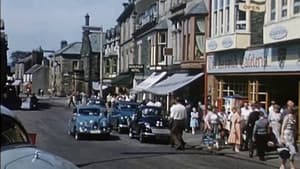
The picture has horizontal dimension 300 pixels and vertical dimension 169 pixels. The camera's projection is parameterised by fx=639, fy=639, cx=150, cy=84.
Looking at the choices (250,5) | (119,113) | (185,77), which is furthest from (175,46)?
(250,5)

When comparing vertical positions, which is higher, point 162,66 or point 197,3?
point 197,3

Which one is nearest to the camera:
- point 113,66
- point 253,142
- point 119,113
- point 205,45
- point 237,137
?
point 253,142

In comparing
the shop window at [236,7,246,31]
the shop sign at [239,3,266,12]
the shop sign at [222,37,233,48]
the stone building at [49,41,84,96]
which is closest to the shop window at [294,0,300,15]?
the shop sign at [239,3,266,12]

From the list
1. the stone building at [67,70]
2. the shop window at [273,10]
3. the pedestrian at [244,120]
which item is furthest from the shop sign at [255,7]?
the stone building at [67,70]

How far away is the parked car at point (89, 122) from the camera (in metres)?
27.9

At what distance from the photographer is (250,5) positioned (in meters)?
26.6

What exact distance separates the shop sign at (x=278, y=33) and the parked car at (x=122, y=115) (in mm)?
9797

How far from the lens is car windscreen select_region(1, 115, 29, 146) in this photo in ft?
18.9

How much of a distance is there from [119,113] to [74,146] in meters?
9.30

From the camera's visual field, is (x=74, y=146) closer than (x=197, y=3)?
Yes

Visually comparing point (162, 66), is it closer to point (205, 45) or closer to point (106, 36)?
point (205, 45)

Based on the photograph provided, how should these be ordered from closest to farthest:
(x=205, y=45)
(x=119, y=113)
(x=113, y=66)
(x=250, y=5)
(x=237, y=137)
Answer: (x=237, y=137) → (x=250, y=5) → (x=119, y=113) → (x=205, y=45) → (x=113, y=66)

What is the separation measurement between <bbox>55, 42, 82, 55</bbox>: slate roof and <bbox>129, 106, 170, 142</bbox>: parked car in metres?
95.3

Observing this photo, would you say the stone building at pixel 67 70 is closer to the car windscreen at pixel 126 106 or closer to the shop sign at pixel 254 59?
the car windscreen at pixel 126 106
